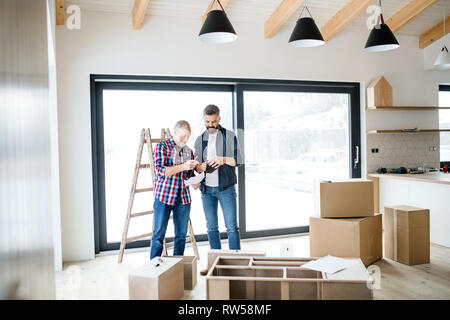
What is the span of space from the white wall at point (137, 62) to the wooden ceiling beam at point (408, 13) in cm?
39

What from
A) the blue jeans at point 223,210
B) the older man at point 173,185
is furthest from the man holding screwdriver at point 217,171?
the older man at point 173,185

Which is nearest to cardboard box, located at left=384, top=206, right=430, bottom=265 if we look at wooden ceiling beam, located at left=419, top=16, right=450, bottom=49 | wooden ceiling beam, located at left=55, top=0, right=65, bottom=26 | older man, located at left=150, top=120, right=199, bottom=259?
older man, located at left=150, top=120, right=199, bottom=259

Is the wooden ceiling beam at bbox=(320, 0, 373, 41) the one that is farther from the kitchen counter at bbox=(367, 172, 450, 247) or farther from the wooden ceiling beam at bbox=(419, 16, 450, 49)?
the kitchen counter at bbox=(367, 172, 450, 247)

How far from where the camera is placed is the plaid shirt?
2.90 meters

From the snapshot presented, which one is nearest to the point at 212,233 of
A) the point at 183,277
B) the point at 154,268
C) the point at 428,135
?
the point at 183,277

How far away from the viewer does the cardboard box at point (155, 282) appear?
2.31 m

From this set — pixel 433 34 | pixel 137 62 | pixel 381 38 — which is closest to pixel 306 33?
pixel 381 38

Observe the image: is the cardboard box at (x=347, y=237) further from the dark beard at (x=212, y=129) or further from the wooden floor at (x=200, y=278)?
the dark beard at (x=212, y=129)

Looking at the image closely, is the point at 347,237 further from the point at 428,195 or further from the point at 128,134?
the point at 128,134

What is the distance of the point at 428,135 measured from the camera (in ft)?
16.4

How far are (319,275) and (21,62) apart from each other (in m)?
1.89
